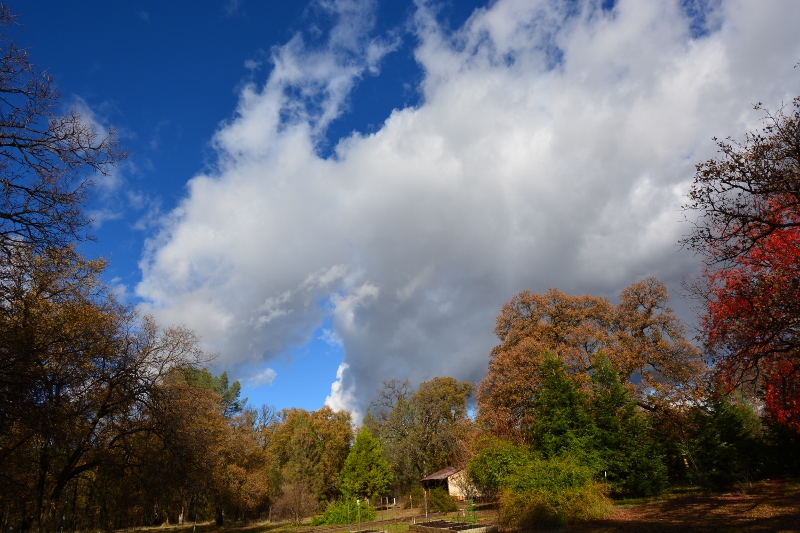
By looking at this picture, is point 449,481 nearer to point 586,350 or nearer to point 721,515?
point 586,350

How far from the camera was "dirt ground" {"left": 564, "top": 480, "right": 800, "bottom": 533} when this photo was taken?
39.5 feet

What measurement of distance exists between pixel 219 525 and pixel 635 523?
1664 inches

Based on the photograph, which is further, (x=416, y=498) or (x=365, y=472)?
(x=365, y=472)

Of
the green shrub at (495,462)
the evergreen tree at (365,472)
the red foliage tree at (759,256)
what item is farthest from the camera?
the evergreen tree at (365,472)

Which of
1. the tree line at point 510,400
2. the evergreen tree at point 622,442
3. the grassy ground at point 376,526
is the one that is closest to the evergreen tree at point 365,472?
the tree line at point 510,400

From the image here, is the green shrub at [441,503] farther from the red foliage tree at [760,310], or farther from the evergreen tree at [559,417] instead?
the red foliage tree at [760,310]

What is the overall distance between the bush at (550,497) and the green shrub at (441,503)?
53.6 feet

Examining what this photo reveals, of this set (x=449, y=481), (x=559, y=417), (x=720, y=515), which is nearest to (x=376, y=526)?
(x=559, y=417)

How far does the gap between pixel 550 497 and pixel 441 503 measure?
19.1 meters

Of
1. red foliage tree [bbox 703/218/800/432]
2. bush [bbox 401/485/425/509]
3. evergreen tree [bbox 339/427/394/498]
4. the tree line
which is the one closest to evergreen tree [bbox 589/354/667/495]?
the tree line

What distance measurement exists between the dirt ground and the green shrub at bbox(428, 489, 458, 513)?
1614cm

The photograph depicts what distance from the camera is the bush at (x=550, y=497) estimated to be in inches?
661

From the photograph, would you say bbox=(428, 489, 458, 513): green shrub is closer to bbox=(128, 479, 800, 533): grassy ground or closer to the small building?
the small building

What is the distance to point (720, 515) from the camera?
47.7ft
